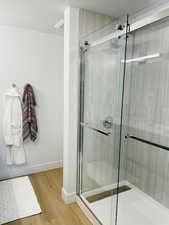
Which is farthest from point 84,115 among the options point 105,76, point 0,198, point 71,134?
point 0,198

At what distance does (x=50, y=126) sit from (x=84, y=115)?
1.12 metres

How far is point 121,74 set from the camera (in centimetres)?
183

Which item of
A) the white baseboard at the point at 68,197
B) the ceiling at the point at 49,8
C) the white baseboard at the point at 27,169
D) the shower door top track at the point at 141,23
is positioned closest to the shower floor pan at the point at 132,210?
the white baseboard at the point at 68,197

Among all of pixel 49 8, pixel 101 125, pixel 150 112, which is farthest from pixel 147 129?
pixel 49 8

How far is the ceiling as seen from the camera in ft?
6.08

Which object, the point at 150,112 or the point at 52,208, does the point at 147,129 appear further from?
the point at 52,208

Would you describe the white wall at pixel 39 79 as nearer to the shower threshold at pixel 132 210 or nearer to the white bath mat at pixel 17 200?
the white bath mat at pixel 17 200

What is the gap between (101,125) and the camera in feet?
7.02

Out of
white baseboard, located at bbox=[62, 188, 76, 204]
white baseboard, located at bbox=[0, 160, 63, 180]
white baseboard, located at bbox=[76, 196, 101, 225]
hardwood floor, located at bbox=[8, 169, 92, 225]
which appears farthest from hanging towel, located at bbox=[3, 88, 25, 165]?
white baseboard, located at bbox=[76, 196, 101, 225]

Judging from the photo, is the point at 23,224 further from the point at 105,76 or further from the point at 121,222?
the point at 105,76

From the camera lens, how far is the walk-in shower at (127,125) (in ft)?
6.35

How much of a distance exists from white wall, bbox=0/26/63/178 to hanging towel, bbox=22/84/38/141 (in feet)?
0.41

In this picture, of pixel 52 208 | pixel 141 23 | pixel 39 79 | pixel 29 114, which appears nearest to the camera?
pixel 141 23

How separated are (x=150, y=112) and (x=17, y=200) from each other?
221 cm
